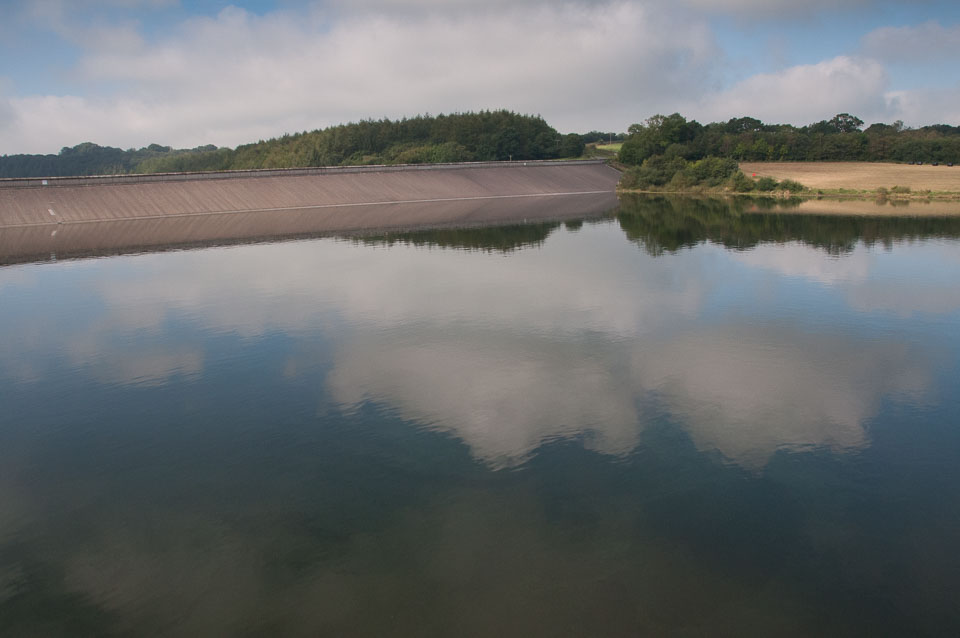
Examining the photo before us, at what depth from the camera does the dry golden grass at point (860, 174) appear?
68.9m

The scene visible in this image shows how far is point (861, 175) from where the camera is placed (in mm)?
78438

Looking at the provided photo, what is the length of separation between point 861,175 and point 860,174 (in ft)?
4.53

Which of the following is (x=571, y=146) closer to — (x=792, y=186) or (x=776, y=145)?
(x=776, y=145)

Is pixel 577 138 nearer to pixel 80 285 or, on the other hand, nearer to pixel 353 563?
pixel 80 285

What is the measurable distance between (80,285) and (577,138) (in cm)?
10116

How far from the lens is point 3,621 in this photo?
816 centimetres

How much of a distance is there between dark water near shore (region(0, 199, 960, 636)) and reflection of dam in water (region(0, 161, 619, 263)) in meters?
24.5

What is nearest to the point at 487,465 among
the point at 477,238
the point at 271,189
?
the point at 477,238

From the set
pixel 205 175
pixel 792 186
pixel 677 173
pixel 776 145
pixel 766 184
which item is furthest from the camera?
pixel 776 145

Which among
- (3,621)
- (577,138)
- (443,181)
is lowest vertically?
(3,621)

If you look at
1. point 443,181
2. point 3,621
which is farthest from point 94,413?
point 443,181

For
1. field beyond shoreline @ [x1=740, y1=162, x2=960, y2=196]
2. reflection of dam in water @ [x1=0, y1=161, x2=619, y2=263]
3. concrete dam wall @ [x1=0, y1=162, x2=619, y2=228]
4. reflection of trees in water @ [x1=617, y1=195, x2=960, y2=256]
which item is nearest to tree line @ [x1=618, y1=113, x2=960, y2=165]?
field beyond shoreline @ [x1=740, y1=162, x2=960, y2=196]

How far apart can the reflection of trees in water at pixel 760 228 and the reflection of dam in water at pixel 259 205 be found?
906 cm

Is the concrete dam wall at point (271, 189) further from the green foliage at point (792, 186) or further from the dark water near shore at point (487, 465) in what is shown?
the dark water near shore at point (487, 465)
